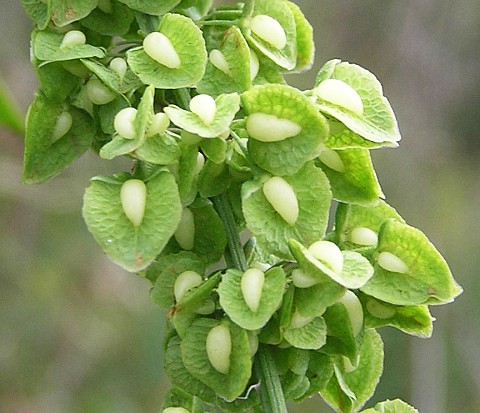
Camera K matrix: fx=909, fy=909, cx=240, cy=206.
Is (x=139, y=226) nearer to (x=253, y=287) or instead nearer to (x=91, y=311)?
(x=253, y=287)

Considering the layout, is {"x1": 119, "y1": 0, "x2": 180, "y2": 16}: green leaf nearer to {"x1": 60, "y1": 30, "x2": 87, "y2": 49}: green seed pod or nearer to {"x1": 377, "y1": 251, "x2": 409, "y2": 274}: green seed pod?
{"x1": 60, "y1": 30, "x2": 87, "y2": 49}: green seed pod

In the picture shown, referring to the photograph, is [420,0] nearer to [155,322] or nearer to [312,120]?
[155,322]

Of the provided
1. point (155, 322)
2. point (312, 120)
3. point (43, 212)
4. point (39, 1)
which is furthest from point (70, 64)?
point (43, 212)

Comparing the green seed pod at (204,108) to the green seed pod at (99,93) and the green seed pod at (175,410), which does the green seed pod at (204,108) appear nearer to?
the green seed pod at (99,93)

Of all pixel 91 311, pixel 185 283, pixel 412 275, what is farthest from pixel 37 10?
pixel 91 311

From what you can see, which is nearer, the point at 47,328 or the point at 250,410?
the point at 250,410

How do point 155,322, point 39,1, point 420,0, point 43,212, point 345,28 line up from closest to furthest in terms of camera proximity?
point 39,1, point 155,322, point 43,212, point 420,0, point 345,28
